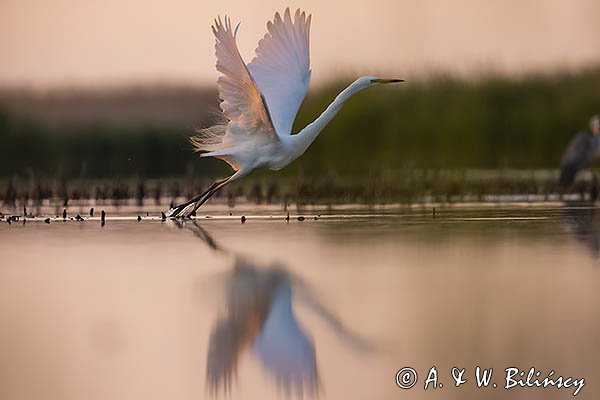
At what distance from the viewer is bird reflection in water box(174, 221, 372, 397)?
435 centimetres

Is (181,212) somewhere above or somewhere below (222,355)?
above

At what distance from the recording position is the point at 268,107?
9945 millimetres

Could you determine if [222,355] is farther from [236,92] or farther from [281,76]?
[281,76]

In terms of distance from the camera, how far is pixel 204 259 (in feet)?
24.8

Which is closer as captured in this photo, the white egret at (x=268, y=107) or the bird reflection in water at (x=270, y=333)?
the bird reflection in water at (x=270, y=333)

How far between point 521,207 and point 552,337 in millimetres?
6780

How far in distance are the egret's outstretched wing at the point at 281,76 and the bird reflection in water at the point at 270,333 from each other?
11.9 ft

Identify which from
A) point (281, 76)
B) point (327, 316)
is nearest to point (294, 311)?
point (327, 316)

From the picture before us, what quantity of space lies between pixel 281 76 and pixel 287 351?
19.2 ft

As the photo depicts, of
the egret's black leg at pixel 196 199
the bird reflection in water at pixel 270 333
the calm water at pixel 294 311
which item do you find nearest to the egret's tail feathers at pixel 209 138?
the egret's black leg at pixel 196 199

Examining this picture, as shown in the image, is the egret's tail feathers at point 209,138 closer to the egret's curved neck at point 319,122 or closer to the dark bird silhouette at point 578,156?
the egret's curved neck at point 319,122

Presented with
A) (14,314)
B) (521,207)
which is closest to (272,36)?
(521,207)

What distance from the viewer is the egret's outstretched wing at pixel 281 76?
10.3 meters

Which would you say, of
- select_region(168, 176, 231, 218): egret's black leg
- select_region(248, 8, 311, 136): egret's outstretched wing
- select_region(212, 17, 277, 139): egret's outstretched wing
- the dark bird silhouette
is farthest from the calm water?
the dark bird silhouette
